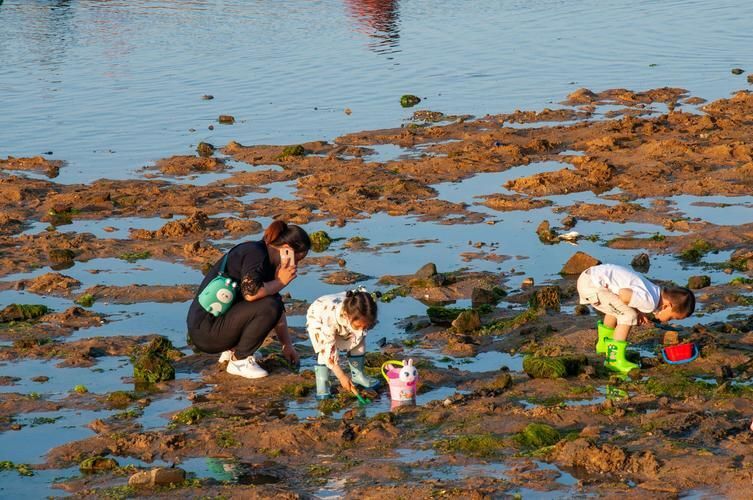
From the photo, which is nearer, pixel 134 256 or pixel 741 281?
pixel 741 281

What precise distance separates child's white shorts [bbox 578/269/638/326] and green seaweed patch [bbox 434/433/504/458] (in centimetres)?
178

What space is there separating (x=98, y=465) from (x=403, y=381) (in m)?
2.02

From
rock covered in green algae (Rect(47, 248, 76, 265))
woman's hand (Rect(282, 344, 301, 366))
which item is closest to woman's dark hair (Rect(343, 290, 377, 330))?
woman's hand (Rect(282, 344, 301, 366))

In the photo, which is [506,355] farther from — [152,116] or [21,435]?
[152,116]

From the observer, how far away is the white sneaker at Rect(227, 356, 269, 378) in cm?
851

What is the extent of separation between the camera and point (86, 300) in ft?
34.1

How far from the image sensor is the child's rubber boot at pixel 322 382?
8.00 m

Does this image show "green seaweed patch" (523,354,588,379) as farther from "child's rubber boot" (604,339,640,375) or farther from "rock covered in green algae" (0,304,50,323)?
"rock covered in green algae" (0,304,50,323)

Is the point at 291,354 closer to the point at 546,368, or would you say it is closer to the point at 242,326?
the point at 242,326

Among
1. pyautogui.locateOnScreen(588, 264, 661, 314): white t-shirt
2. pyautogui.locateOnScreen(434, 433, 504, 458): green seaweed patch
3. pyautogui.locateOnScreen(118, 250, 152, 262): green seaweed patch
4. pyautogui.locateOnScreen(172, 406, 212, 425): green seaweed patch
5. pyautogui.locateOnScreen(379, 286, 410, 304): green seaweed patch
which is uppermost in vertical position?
pyautogui.locateOnScreen(588, 264, 661, 314): white t-shirt

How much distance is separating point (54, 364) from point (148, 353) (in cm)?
84

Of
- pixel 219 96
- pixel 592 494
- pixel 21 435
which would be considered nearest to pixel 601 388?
pixel 592 494

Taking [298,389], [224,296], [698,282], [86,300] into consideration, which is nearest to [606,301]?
[698,282]

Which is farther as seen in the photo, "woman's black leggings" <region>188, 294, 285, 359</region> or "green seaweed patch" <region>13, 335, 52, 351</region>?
"green seaweed patch" <region>13, 335, 52, 351</region>
